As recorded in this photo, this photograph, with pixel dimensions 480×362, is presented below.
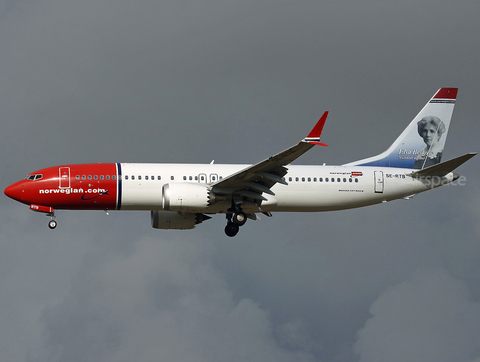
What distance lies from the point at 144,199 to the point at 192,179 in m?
3.16

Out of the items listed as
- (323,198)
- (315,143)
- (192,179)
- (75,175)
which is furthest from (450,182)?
(75,175)

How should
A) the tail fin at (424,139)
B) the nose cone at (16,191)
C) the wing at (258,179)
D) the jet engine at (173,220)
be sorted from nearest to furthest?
the wing at (258,179), the nose cone at (16,191), the jet engine at (173,220), the tail fin at (424,139)

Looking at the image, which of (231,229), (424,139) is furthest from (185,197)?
(424,139)

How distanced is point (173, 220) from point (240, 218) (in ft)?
17.1

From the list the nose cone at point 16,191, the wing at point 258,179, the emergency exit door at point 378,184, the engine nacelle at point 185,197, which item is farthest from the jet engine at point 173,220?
the emergency exit door at point 378,184

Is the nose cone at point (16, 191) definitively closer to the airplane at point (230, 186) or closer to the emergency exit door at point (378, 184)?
the airplane at point (230, 186)

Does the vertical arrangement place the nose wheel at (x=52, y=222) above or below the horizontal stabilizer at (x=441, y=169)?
below

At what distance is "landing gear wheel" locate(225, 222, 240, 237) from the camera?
174ft

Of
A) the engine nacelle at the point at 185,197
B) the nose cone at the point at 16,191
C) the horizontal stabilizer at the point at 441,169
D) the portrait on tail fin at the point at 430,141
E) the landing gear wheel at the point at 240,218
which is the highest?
the portrait on tail fin at the point at 430,141

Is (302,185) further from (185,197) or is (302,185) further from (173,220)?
(173,220)

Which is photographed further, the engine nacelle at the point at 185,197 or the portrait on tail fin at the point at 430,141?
the portrait on tail fin at the point at 430,141

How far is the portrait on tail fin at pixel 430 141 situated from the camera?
56125 millimetres

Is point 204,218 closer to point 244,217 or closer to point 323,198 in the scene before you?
point 244,217

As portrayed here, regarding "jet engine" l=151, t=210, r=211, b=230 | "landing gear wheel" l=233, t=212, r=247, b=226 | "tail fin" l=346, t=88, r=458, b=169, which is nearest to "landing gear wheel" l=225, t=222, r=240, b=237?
"landing gear wheel" l=233, t=212, r=247, b=226
